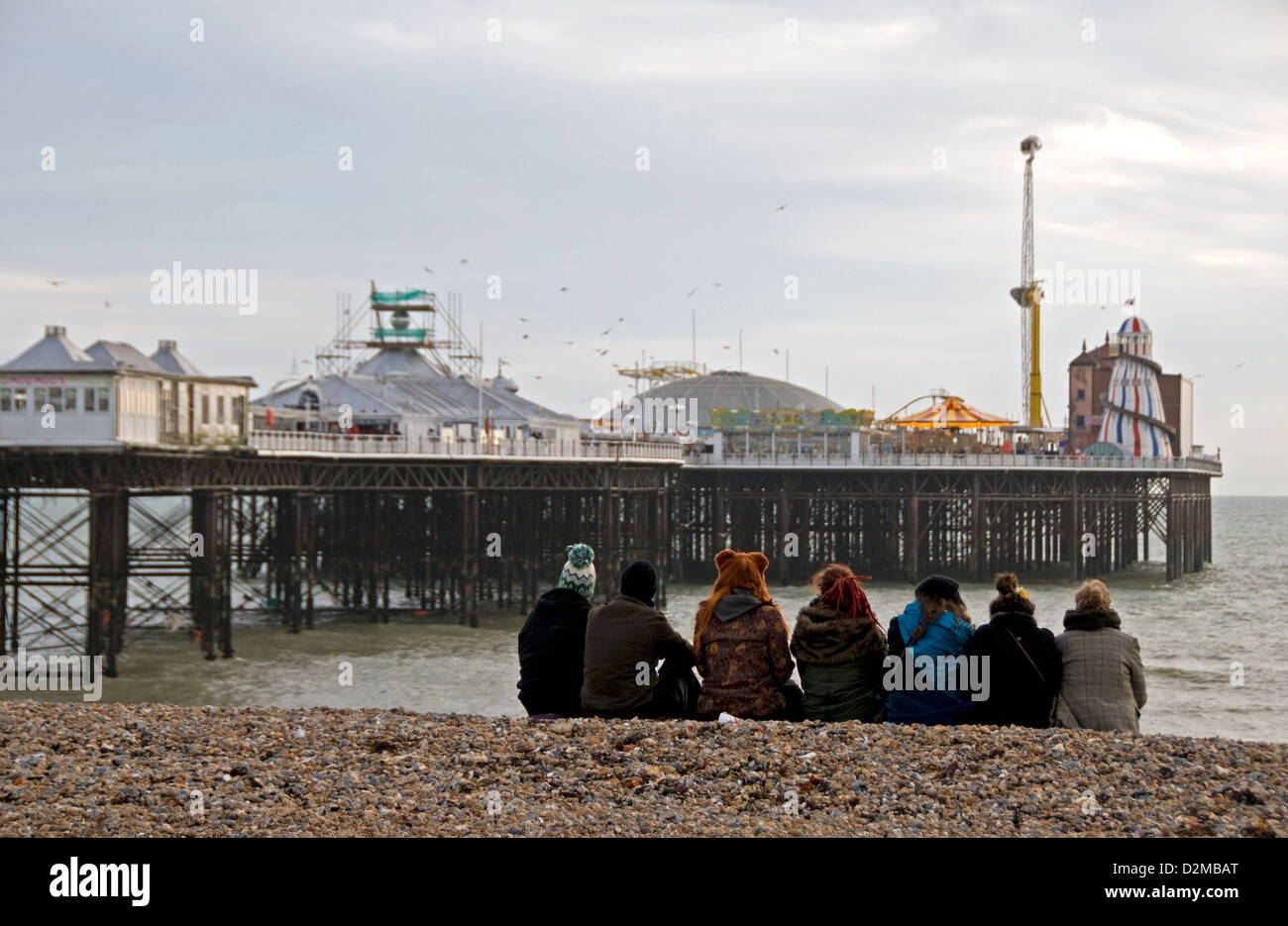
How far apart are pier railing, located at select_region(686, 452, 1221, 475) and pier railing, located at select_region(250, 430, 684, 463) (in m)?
10.0

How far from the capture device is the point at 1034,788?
29.6ft

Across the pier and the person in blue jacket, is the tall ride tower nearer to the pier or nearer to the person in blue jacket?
the pier

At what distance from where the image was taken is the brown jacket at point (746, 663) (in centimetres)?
990

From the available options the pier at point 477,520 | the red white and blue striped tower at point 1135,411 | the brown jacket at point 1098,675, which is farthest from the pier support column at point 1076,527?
the brown jacket at point 1098,675

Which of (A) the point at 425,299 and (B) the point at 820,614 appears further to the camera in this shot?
(A) the point at 425,299

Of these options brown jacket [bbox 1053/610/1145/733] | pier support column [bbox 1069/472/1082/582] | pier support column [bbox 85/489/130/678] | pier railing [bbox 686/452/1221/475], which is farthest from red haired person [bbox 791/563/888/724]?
pier railing [bbox 686/452/1221/475]

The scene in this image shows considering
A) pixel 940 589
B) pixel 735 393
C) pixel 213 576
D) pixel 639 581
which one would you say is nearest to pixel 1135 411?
pixel 735 393

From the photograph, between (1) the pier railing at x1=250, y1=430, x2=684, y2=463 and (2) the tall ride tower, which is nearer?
(1) the pier railing at x1=250, y1=430, x2=684, y2=463

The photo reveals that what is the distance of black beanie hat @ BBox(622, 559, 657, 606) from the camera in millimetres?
9906

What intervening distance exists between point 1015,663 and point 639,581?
2.72 m

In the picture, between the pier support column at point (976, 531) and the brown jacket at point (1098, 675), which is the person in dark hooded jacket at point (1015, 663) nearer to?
the brown jacket at point (1098, 675)
